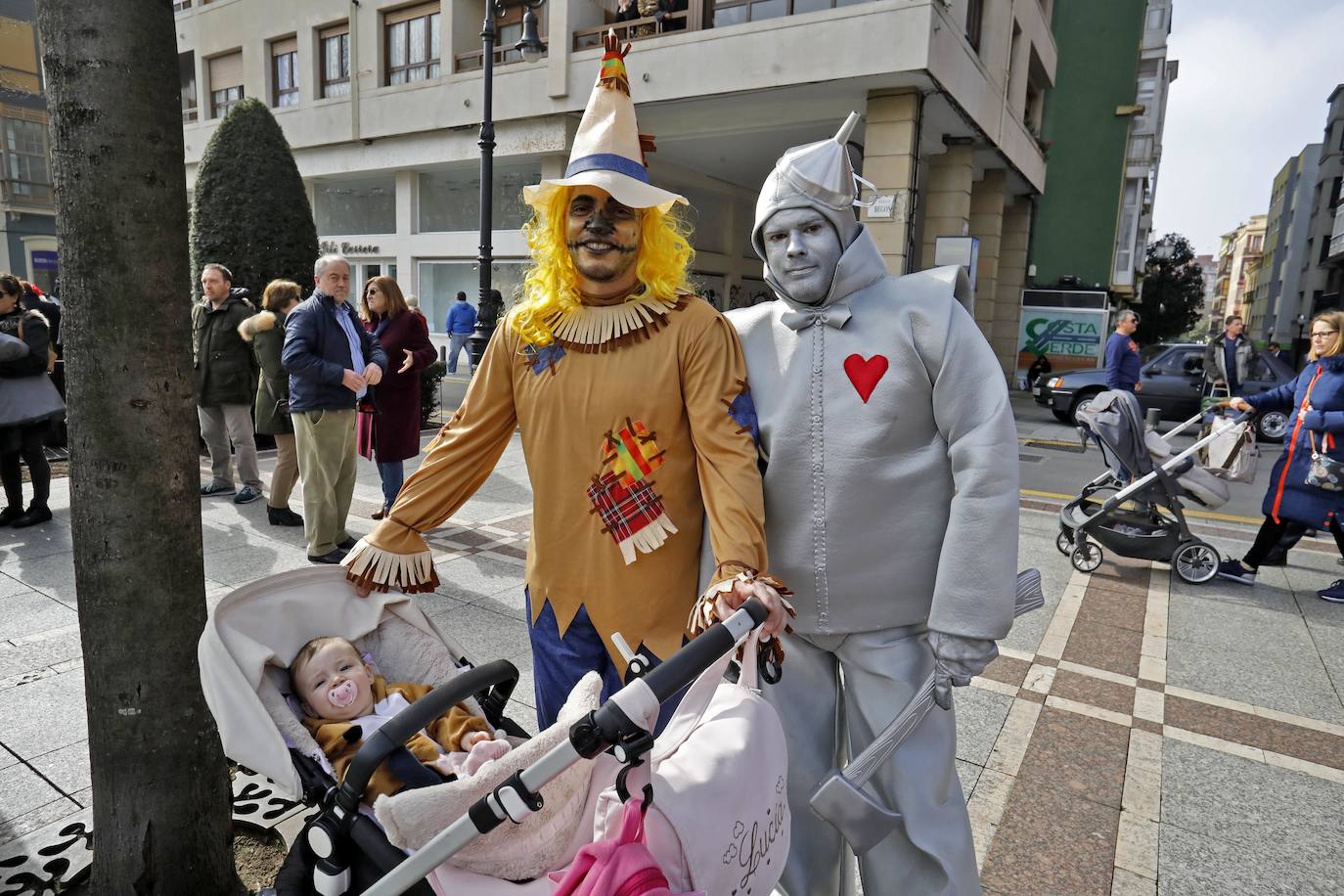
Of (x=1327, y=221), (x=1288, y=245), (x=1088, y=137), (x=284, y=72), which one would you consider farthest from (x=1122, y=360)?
(x=1288, y=245)

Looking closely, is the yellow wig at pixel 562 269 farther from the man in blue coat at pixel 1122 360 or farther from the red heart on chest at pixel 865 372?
the man in blue coat at pixel 1122 360

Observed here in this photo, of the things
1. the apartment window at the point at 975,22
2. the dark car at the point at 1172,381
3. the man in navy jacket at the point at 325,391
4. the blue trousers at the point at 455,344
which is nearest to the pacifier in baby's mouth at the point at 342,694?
the man in navy jacket at the point at 325,391

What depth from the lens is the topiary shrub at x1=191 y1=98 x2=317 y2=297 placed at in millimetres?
11289

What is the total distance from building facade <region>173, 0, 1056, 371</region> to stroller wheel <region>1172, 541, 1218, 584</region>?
813 centimetres

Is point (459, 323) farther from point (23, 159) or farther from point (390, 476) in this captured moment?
point (23, 159)

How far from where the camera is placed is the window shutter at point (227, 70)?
2172 cm

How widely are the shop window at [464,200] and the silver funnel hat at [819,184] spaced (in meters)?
17.1

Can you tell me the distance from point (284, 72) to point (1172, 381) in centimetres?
2162

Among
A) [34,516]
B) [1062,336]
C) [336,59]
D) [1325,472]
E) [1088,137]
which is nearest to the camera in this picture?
[1325,472]

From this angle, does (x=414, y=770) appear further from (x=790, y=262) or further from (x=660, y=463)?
(x=790, y=262)

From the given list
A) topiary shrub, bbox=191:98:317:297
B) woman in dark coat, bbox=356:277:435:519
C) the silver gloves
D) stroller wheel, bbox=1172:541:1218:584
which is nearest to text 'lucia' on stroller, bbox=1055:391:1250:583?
stroller wheel, bbox=1172:541:1218:584

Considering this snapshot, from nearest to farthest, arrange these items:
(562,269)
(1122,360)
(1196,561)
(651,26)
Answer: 1. (562,269)
2. (1196,561)
3. (1122,360)
4. (651,26)

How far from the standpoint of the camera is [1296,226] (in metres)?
50.5

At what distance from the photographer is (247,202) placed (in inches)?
444
